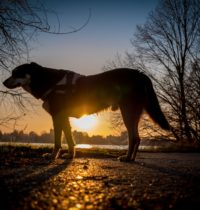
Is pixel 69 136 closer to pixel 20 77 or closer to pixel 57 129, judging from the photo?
pixel 57 129

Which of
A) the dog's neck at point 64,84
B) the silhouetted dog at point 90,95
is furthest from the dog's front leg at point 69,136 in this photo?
the dog's neck at point 64,84

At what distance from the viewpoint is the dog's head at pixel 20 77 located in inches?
257

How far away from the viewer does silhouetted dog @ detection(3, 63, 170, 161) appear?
5.79 m

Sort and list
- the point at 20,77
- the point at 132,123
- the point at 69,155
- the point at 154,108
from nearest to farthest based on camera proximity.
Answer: the point at 132,123 → the point at 69,155 → the point at 154,108 → the point at 20,77

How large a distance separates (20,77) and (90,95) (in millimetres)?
1542

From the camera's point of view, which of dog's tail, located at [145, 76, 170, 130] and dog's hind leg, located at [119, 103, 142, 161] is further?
dog's tail, located at [145, 76, 170, 130]

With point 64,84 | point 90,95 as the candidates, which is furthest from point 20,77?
point 90,95

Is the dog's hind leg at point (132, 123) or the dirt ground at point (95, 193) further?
the dog's hind leg at point (132, 123)

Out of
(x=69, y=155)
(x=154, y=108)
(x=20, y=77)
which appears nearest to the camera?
(x=69, y=155)

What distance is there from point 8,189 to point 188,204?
120 centimetres

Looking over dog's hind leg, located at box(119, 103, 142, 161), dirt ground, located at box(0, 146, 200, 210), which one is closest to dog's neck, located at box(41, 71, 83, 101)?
dog's hind leg, located at box(119, 103, 142, 161)

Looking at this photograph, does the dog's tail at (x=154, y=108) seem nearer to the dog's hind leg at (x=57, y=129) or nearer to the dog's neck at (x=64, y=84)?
the dog's neck at (x=64, y=84)

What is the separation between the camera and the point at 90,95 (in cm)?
611

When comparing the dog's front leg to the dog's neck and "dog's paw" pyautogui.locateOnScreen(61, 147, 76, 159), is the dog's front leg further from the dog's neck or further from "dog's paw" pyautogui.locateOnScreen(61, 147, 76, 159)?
the dog's neck
